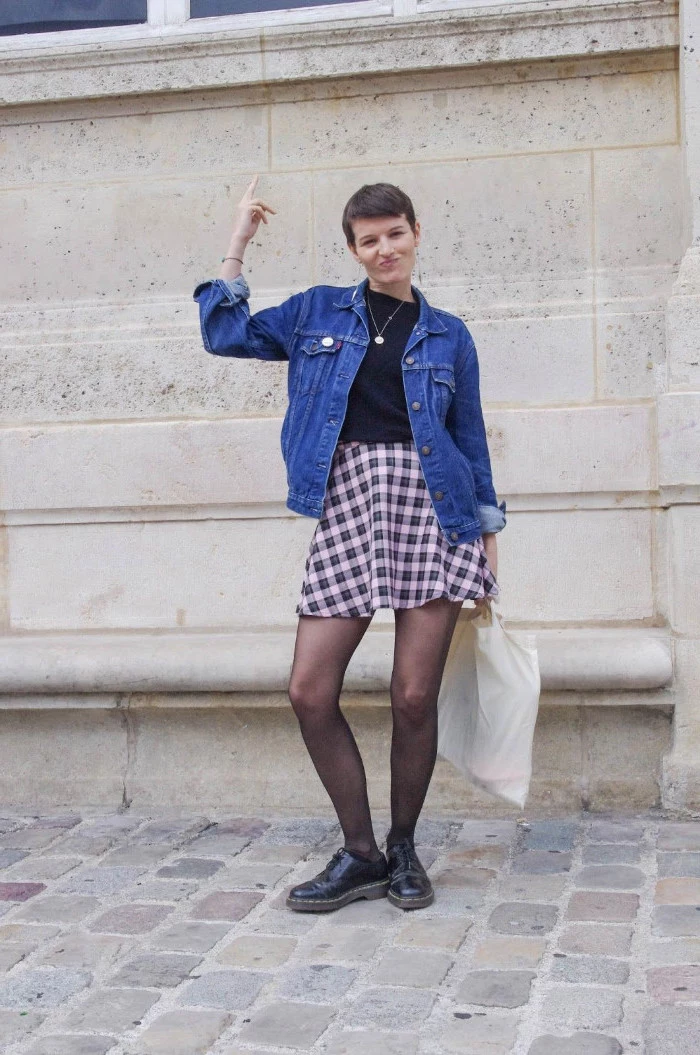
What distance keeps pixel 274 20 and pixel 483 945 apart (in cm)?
330

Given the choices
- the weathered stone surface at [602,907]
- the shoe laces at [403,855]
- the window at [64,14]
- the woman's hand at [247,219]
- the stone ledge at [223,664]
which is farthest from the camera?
the window at [64,14]

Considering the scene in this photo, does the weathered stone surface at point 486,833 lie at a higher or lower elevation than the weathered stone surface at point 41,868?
higher

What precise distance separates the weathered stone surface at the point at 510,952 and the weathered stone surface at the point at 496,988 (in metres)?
0.06

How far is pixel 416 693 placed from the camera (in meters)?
3.25

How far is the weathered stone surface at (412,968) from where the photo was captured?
2730 mm

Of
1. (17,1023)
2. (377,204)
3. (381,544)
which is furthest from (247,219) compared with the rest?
(17,1023)

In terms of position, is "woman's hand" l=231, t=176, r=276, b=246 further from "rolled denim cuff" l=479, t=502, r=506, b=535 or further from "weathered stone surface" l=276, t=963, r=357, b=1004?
"weathered stone surface" l=276, t=963, r=357, b=1004

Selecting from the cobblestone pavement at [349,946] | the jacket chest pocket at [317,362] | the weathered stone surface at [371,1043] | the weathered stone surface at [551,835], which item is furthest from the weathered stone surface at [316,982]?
the jacket chest pocket at [317,362]

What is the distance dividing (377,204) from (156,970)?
74.9 inches

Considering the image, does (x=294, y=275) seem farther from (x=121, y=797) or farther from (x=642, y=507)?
(x=121, y=797)

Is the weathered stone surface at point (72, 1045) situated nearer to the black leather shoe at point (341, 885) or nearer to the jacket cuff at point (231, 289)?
the black leather shoe at point (341, 885)

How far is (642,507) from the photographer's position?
427cm

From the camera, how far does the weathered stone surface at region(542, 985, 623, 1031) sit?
2471 millimetres

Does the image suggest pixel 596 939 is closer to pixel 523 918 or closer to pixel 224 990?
pixel 523 918
